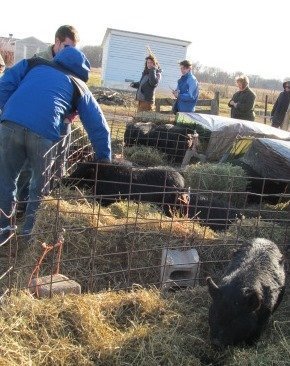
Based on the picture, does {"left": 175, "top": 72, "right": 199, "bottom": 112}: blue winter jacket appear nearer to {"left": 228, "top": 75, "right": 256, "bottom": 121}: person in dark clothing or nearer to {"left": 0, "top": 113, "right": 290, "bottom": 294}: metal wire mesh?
{"left": 228, "top": 75, "right": 256, "bottom": 121}: person in dark clothing

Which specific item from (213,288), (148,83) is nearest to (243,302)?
(213,288)

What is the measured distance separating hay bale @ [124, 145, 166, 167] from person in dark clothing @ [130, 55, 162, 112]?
4.49 meters

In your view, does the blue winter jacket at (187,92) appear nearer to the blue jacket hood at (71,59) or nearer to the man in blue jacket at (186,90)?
the man in blue jacket at (186,90)

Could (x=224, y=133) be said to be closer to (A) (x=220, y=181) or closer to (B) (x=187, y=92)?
(B) (x=187, y=92)

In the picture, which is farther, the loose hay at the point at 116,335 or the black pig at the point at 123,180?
the black pig at the point at 123,180

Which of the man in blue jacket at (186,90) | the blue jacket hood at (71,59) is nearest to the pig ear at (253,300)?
the blue jacket hood at (71,59)

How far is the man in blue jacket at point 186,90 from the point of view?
12.4 meters

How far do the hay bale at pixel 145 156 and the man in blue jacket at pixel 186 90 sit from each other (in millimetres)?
2078

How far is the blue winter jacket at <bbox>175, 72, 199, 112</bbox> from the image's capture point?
41.0 ft

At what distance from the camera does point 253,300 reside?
4113 millimetres

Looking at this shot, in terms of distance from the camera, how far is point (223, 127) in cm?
1101

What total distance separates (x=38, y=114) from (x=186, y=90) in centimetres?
754

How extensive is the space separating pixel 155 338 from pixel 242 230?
7.88 feet

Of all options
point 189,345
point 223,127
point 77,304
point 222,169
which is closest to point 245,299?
point 189,345
